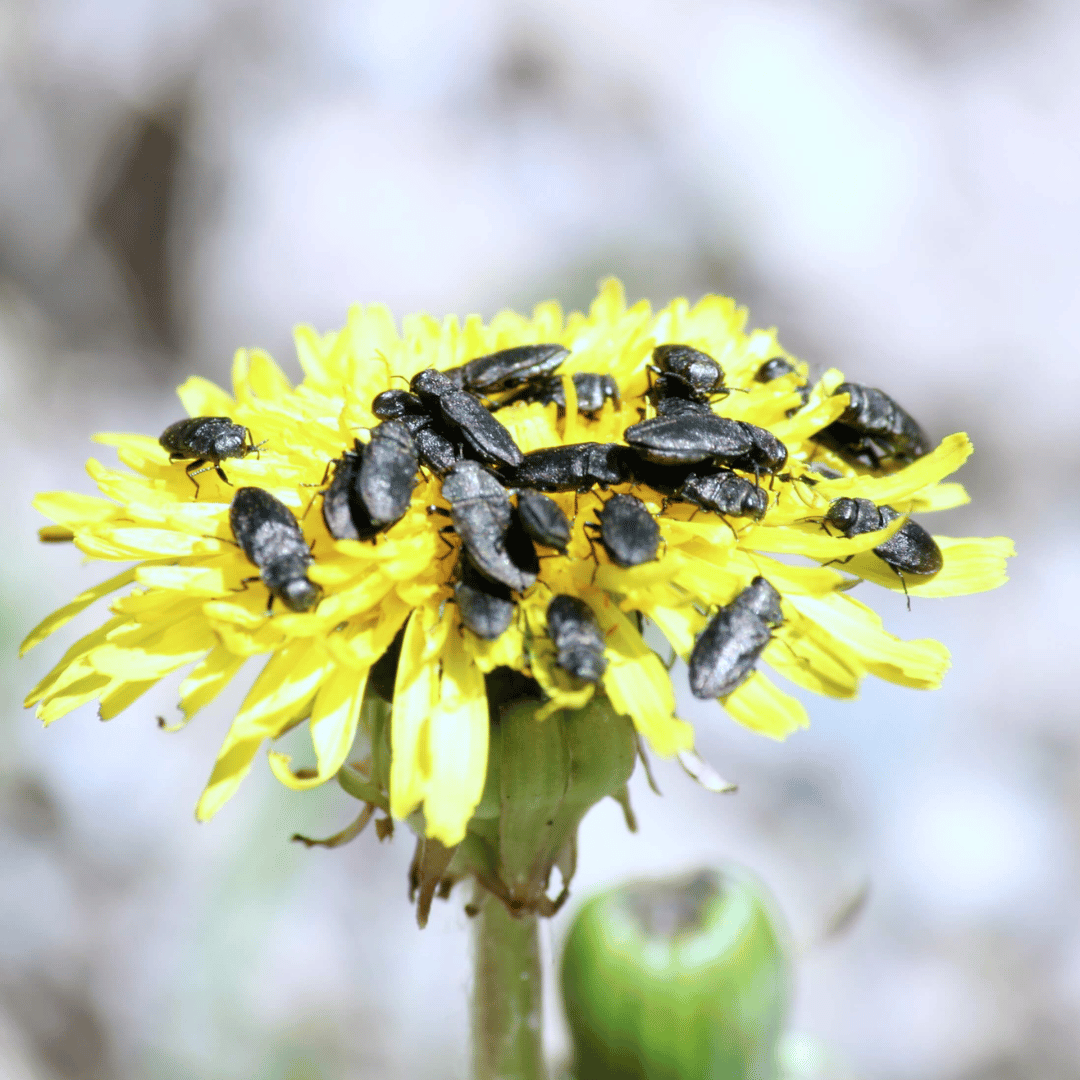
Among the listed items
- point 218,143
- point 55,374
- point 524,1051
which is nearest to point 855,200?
point 218,143

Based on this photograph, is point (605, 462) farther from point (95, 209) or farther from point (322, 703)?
point (95, 209)

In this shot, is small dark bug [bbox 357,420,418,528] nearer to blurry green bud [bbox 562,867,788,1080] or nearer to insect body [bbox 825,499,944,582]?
insect body [bbox 825,499,944,582]

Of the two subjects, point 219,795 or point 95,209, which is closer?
point 219,795

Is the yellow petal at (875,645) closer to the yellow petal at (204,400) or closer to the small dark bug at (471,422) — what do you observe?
the small dark bug at (471,422)

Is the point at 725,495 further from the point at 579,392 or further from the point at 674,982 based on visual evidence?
the point at 674,982

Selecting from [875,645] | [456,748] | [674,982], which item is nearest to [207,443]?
[456,748]

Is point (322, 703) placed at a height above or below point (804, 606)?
below
